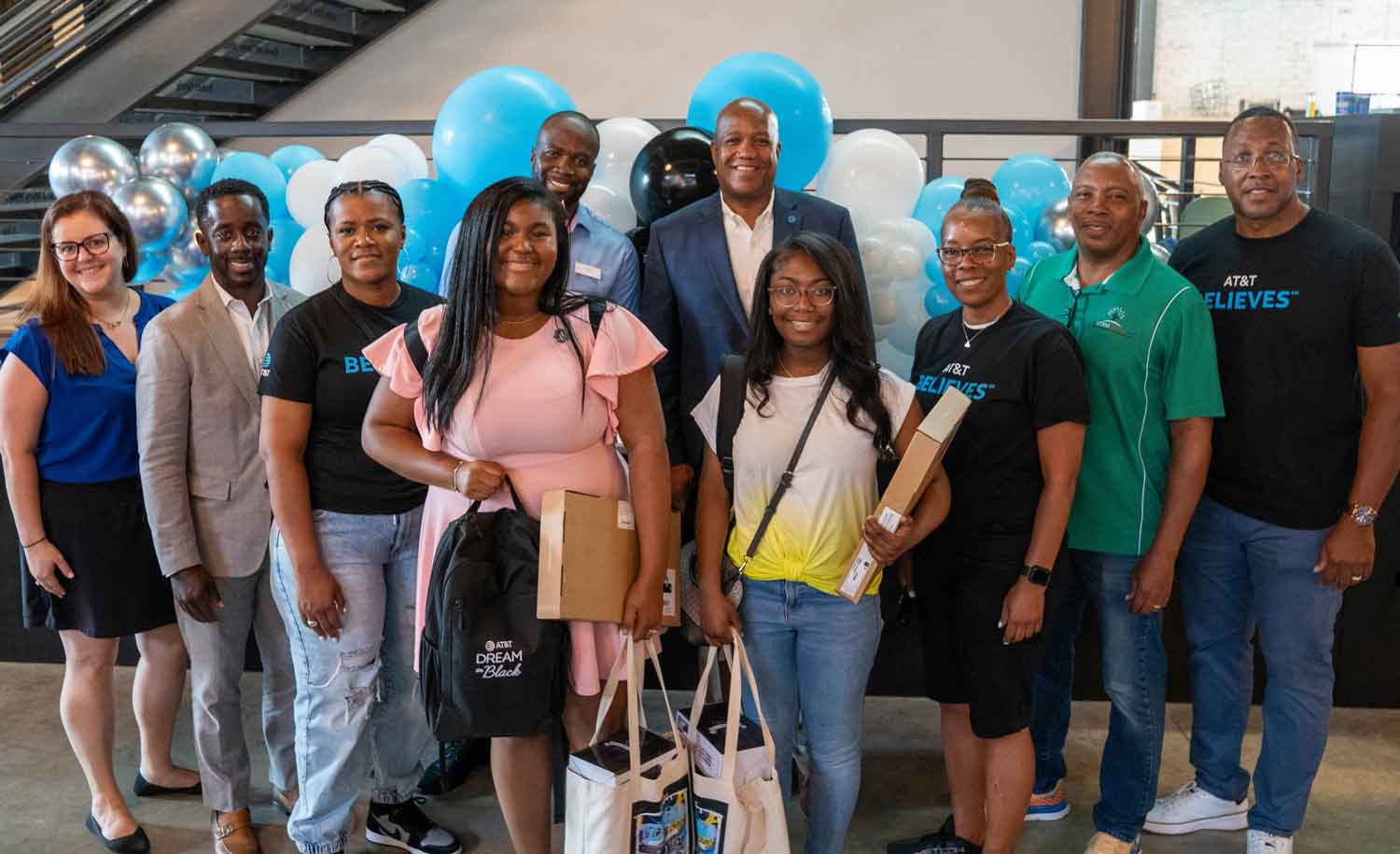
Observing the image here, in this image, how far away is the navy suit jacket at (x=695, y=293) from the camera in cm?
289

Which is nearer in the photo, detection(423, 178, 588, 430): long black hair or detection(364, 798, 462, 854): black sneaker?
detection(423, 178, 588, 430): long black hair

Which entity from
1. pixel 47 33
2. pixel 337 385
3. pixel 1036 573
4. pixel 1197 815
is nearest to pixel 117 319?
pixel 337 385

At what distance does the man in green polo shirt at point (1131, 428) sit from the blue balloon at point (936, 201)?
1427 millimetres

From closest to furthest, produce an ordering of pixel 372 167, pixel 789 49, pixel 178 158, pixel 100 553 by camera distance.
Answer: pixel 100 553, pixel 372 167, pixel 178 158, pixel 789 49

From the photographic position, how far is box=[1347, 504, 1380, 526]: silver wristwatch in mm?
2605

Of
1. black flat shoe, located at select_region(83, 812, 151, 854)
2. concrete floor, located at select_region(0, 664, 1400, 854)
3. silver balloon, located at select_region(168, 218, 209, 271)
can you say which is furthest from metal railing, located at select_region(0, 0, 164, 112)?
black flat shoe, located at select_region(83, 812, 151, 854)

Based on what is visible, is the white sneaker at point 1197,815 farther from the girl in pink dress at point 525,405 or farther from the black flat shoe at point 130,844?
the black flat shoe at point 130,844

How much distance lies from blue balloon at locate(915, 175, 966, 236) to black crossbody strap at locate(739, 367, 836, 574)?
75.5 inches

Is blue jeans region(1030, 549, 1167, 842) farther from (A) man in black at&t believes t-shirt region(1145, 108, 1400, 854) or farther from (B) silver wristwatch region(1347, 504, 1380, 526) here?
(B) silver wristwatch region(1347, 504, 1380, 526)

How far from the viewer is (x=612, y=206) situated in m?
3.81

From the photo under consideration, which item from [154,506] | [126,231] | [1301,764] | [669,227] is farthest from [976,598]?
Answer: [126,231]

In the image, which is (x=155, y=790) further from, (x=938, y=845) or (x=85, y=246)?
(x=938, y=845)

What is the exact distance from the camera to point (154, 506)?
2693mm

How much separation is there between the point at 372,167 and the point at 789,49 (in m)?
4.81
